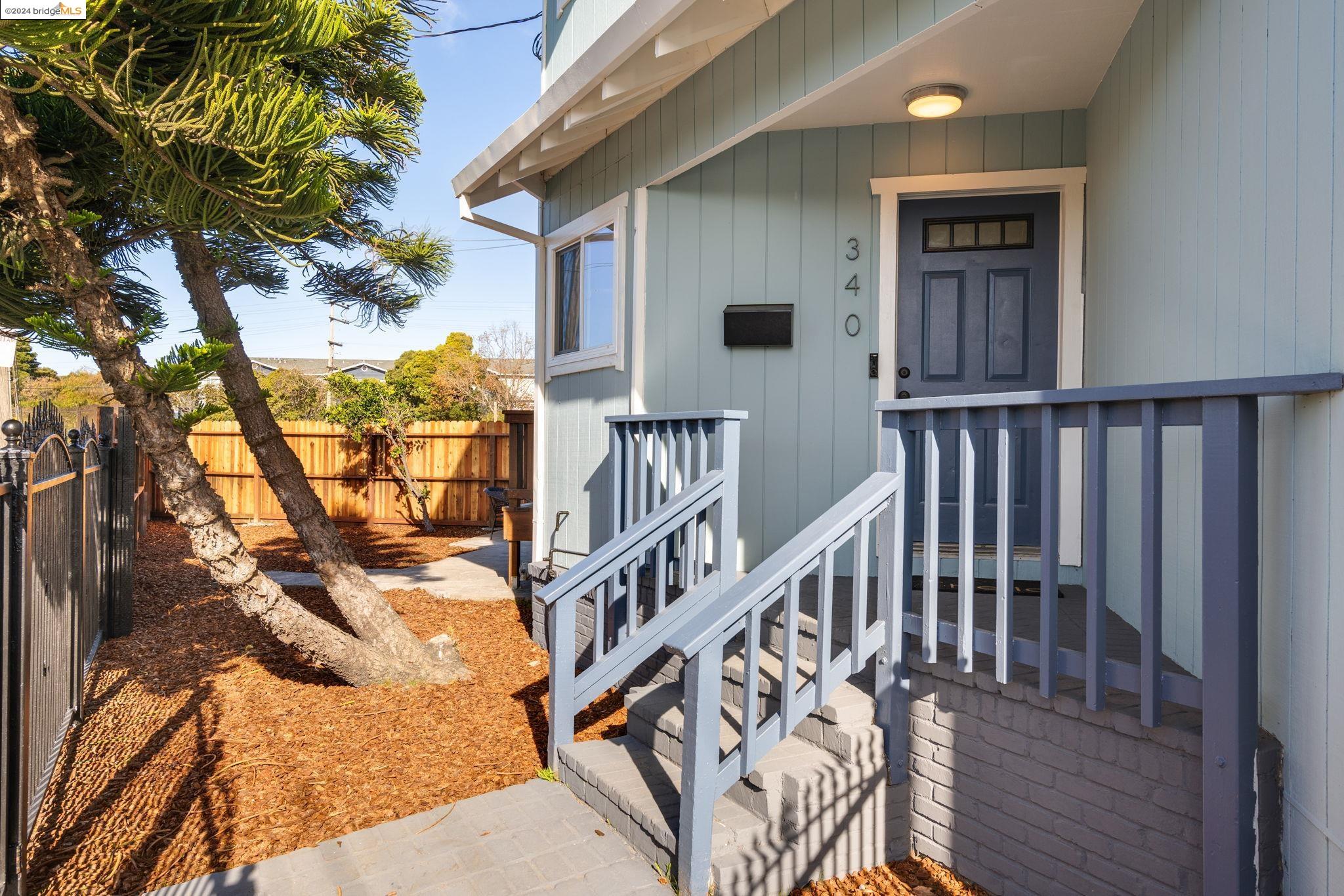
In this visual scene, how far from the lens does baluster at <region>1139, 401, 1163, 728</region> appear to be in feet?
6.59

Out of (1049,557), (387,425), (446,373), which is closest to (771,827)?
(1049,557)

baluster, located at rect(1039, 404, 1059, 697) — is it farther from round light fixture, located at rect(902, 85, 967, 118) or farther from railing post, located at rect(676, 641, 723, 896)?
round light fixture, located at rect(902, 85, 967, 118)

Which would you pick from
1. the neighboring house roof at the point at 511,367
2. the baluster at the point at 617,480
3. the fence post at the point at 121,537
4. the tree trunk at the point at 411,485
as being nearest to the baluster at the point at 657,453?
the baluster at the point at 617,480

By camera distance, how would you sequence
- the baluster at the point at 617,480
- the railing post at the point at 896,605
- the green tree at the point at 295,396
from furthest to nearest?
1. the green tree at the point at 295,396
2. the baluster at the point at 617,480
3. the railing post at the point at 896,605

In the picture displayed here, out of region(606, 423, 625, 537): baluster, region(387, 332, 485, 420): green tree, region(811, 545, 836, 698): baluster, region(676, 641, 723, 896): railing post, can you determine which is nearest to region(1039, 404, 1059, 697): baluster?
region(811, 545, 836, 698): baluster

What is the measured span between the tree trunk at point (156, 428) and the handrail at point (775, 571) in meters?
2.64

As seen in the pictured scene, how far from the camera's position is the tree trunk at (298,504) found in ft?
14.9

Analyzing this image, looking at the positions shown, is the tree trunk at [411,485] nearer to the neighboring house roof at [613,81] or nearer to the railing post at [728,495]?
the neighboring house roof at [613,81]

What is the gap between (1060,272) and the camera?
13.7 feet

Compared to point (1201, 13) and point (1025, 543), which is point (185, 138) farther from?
point (1025, 543)

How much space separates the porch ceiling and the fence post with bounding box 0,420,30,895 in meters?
3.14

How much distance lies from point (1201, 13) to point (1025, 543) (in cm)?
260

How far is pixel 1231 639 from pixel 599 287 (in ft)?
14.0

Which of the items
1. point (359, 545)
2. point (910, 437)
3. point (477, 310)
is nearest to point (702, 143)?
point (910, 437)
